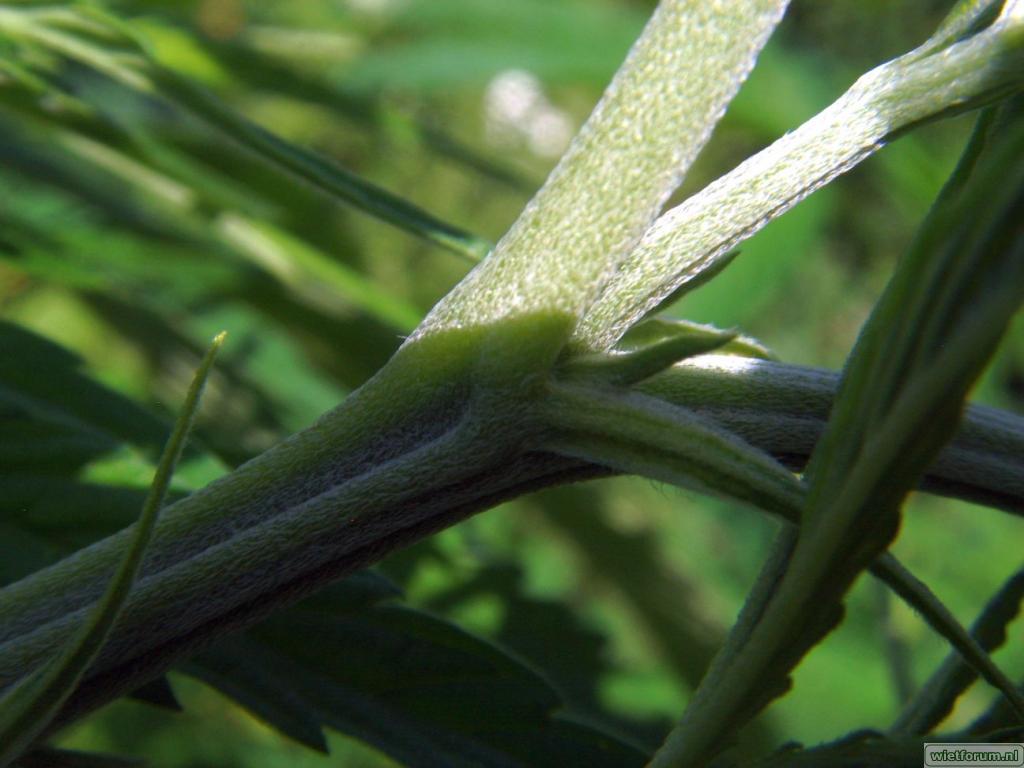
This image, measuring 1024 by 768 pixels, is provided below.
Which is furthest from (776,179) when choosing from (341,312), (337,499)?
(341,312)

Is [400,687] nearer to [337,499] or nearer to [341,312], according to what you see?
[337,499]

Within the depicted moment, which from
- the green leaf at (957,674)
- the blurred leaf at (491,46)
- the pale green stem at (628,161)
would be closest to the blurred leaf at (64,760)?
the pale green stem at (628,161)

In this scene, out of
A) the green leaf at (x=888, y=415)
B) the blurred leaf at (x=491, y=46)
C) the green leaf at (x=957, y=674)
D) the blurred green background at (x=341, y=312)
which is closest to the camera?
the green leaf at (x=888, y=415)

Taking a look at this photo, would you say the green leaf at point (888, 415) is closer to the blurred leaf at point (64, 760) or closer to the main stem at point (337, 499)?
the main stem at point (337, 499)

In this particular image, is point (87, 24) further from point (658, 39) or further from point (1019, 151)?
point (1019, 151)

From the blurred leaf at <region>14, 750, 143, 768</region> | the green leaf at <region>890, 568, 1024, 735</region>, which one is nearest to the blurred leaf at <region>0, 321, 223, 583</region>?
the blurred leaf at <region>14, 750, 143, 768</region>

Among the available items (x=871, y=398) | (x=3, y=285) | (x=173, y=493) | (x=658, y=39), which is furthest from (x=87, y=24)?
(x=3, y=285)
